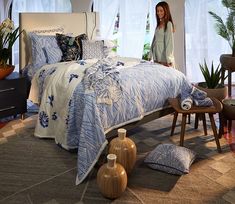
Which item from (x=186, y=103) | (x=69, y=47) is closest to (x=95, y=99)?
(x=186, y=103)

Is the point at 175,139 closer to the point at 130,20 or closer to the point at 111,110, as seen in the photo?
the point at 111,110

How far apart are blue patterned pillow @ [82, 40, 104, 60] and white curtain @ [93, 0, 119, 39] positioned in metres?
1.02

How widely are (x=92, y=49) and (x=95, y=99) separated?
1670mm

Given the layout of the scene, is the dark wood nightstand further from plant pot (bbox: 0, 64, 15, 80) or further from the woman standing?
the woman standing

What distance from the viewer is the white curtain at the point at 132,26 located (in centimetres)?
530

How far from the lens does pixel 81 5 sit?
5379 millimetres

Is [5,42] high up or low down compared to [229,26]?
down

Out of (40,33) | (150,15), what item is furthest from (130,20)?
(40,33)

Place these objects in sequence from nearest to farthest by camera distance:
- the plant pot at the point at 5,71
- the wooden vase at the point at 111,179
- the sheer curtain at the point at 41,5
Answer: the wooden vase at the point at 111,179
the plant pot at the point at 5,71
the sheer curtain at the point at 41,5

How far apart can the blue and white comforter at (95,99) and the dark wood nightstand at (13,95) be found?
320 millimetres

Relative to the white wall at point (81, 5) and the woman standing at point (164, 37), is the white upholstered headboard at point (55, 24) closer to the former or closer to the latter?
the white wall at point (81, 5)

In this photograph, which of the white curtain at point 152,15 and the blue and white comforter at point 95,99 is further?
the white curtain at point 152,15

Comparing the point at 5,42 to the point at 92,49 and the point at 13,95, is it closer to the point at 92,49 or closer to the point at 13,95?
the point at 13,95

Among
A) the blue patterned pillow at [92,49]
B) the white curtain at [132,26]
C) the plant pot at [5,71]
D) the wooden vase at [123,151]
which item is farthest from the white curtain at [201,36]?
the wooden vase at [123,151]
